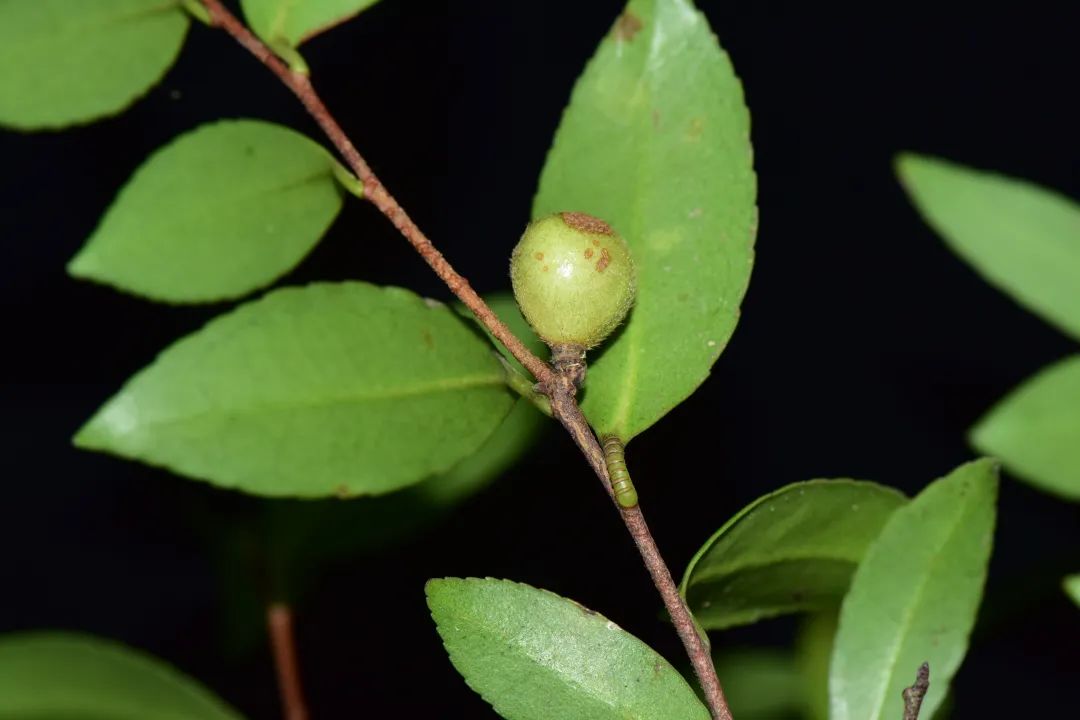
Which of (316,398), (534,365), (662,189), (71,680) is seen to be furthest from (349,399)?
(71,680)

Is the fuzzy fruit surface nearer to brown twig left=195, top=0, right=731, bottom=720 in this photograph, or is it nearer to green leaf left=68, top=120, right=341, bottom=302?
brown twig left=195, top=0, right=731, bottom=720

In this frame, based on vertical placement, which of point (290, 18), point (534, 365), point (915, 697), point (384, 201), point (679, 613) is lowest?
point (915, 697)

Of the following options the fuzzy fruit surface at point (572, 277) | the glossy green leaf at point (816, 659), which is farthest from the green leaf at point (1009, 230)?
the fuzzy fruit surface at point (572, 277)

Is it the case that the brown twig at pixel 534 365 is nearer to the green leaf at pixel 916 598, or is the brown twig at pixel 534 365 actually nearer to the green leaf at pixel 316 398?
the green leaf at pixel 316 398

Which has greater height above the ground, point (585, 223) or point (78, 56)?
point (78, 56)

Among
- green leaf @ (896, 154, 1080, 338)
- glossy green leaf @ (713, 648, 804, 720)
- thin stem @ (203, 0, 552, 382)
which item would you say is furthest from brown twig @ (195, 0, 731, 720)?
glossy green leaf @ (713, 648, 804, 720)

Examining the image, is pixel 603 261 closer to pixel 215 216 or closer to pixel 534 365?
pixel 534 365
